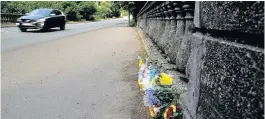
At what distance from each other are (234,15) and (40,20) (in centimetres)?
1861

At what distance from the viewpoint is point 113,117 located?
321cm

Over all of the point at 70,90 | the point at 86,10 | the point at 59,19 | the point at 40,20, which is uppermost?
the point at 86,10

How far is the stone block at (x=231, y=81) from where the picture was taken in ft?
3.59

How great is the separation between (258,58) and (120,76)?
14.4 ft

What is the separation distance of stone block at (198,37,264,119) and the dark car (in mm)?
18076

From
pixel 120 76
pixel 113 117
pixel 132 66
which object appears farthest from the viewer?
pixel 132 66

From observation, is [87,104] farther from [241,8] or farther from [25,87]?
[241,8]

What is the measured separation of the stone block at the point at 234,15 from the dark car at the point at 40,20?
18.1 m

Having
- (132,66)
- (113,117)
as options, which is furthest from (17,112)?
(132,66)

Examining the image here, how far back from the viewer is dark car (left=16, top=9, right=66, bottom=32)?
18.8 m

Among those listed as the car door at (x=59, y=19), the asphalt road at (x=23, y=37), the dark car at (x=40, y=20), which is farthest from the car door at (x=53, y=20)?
the asphalt road at (x=23, y=37)

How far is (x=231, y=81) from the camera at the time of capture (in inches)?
51.7

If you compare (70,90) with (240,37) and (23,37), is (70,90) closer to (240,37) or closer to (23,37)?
(240,37)

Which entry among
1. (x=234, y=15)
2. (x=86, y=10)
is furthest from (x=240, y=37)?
(x=86, y=10)
